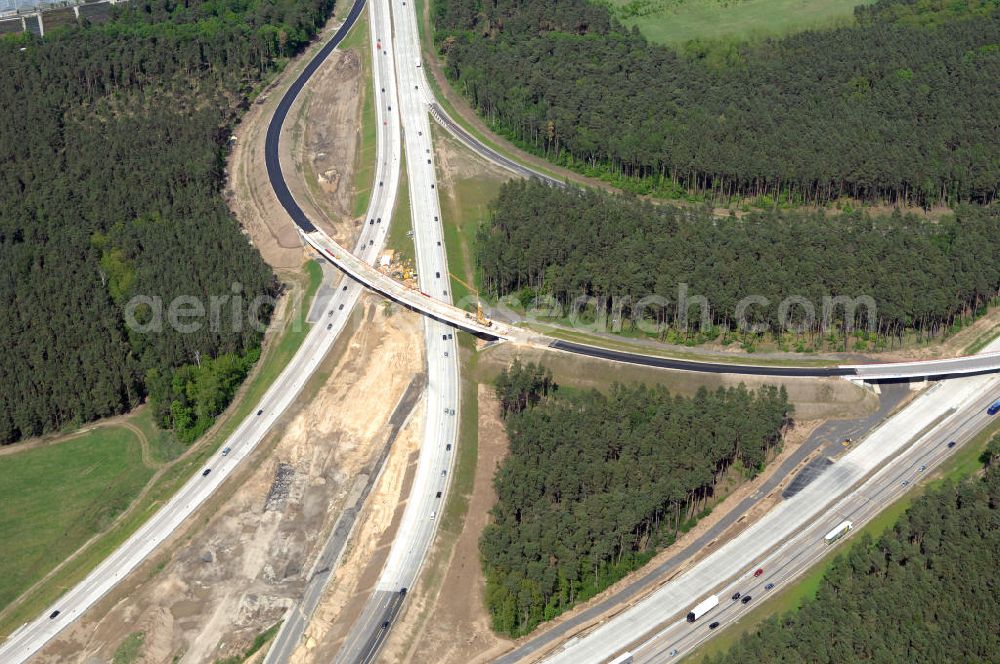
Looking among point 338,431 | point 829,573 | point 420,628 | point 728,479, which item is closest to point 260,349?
point 338,431

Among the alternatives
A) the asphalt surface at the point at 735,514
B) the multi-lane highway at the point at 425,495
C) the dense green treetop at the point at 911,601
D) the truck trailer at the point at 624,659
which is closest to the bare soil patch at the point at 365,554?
the multi-lane highway at the point at 425,495

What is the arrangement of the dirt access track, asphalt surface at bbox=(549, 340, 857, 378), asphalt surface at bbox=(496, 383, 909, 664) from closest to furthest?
1. asphalt surface at bbox=(496, 383, 909, 664)
2. the dirt access track
3. asphalt surface at bbox=(549, 340, 857, 378)

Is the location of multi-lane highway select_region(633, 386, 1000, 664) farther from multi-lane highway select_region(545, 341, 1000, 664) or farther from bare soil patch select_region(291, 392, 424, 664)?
bare soil patch select_region(291, 392, 424, 664)

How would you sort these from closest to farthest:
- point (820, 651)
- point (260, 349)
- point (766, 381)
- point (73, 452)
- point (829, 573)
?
point (820, 651) → point (829, 573) → point (766, 381) → point (73, 452) → point (260, 349)

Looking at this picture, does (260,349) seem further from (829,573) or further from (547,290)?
(829,573)

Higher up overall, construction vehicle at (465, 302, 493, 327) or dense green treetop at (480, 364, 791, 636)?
construction vehicle at (465, 302, 493, 327)

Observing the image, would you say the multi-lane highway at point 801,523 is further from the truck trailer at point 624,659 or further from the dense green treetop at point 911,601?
the dense green treetop at point 911,601

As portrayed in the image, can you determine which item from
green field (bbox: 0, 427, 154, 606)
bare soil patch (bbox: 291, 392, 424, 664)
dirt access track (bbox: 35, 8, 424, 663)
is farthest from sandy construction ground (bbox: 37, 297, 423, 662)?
green field (bbox: 0, 427, 154, 606)
